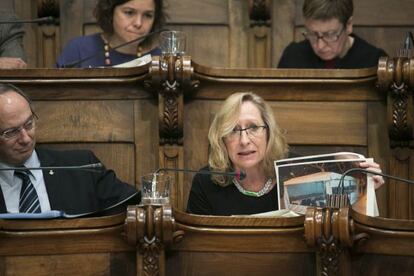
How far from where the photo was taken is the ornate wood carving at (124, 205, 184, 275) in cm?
145

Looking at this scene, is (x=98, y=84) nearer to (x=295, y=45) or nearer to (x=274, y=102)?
(x=274, y=102)

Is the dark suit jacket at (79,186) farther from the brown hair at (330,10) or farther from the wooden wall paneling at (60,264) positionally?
the brown hair at (330,10)

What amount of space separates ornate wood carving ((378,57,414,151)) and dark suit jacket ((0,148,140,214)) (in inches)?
17.8

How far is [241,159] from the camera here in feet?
6.00

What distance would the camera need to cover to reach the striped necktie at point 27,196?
5.75ft

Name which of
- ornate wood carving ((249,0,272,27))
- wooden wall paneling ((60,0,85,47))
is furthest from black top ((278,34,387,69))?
wooden wall paneling ((60,0,85,47))

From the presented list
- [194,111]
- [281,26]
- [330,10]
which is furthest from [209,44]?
[194,111]

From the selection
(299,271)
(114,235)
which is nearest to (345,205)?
(299,271)

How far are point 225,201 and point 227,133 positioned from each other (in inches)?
4.4

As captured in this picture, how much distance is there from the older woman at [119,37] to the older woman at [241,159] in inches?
15.6

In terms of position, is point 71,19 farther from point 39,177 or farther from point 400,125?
point 400,125

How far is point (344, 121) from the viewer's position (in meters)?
1.93

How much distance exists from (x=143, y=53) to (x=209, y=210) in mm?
490

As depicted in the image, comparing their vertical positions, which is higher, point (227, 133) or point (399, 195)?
point (227, 133)
